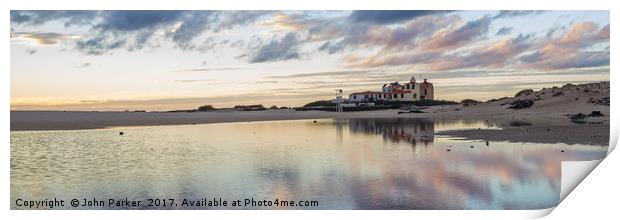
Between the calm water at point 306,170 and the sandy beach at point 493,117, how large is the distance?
1.72 m

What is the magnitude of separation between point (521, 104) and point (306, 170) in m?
17.4

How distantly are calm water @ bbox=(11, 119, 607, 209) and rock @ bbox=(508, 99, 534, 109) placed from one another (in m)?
9.35

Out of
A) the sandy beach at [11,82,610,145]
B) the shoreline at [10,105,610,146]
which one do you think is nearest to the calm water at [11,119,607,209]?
the shoreline at [10,105,610,146]

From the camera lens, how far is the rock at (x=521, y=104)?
26328 millimetres

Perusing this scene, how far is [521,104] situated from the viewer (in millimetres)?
27062

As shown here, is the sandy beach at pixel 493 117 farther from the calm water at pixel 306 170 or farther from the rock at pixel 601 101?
the calm water at pixel 306 170

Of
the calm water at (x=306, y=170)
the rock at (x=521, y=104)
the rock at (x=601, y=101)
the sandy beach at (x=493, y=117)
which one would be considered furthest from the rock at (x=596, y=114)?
the calm water at (x=306, y=170)

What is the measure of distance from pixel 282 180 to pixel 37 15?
6.48 m

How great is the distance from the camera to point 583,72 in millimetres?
16297

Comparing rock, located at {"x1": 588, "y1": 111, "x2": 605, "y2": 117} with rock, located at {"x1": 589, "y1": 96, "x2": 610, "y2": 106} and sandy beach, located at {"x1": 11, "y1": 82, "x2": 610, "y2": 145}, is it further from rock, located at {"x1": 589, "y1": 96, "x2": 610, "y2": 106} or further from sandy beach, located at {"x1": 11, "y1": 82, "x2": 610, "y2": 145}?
rock, located at {"x1": 589, "y1": 96, "x2": 610, "y2": 106}

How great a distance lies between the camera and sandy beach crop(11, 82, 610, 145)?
18.1 metres

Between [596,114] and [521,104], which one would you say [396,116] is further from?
[596,114]
